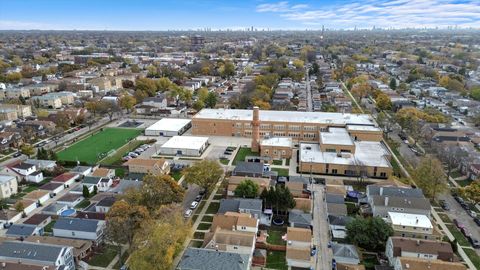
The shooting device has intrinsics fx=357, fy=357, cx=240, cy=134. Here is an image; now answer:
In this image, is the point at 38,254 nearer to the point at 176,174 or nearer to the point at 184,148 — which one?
the point at 176,174

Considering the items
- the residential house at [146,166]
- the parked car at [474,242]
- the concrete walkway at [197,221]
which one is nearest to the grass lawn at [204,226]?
the concrete walkway at [197,221]

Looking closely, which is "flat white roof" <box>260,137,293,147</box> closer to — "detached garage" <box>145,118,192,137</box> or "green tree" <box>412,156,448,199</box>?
"detached garage" <box>145,118,192,137</box>

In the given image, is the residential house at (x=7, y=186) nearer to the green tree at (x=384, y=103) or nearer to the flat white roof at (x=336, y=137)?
the flat white roof at (x=336, y=137)

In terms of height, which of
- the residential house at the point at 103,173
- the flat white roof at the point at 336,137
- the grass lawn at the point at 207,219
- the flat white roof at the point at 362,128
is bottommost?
the grass lawn at the point at 207,219

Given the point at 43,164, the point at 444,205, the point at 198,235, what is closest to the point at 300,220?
the point at 198,235

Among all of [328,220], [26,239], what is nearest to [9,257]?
[26,239]

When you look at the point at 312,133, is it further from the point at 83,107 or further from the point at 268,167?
the point at 83,107
